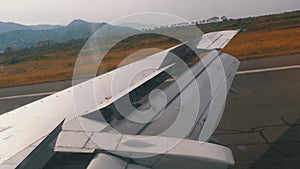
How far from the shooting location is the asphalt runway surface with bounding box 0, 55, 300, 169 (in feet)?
18.1

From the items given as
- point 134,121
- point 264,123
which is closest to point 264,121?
point 264,123

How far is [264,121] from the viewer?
730 cm

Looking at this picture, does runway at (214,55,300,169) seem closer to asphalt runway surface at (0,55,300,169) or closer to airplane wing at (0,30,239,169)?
asphalt runway surface at (0,55,300,169)

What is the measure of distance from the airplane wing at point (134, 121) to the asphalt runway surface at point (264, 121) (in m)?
1.72

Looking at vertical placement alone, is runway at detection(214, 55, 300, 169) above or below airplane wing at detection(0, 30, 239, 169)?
below

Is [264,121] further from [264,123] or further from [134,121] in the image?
[134,121]

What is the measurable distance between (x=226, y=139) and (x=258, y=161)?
1.19m

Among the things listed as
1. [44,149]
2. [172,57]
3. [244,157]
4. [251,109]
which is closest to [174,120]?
[44,149]

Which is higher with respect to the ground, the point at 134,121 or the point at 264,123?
the point at 134,121

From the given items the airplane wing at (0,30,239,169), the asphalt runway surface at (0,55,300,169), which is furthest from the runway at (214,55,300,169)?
the airplane wing at (0,30,239,169)

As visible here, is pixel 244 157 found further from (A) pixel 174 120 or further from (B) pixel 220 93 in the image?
(A) pixel 174 120

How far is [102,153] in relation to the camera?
2.45 m

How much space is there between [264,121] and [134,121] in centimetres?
494

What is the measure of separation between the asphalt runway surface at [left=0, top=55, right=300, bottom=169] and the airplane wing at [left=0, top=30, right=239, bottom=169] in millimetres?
1722
